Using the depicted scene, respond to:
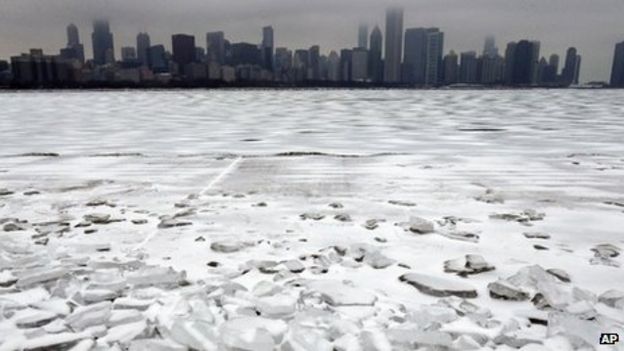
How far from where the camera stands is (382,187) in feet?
14.7

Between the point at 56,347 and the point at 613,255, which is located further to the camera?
the point at 613,255

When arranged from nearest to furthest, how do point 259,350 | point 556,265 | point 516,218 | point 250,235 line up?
point 259,350, point 556,265, point 250,235, point 516,218

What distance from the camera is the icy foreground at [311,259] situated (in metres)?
1.85

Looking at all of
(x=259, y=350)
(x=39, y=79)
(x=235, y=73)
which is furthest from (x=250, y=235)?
(x=235, y=73)

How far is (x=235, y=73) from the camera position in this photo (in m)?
144

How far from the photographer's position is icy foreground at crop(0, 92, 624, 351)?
1.85m

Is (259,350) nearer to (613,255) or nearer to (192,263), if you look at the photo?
(192,263)

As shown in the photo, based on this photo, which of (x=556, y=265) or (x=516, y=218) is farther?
(x=516, y=218)

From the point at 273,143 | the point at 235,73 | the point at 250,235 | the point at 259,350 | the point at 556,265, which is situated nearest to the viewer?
the point at 259,350

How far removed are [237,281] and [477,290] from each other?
4.30 feet

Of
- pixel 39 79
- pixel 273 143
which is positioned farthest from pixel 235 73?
pixel 273 143

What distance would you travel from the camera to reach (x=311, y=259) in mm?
2625

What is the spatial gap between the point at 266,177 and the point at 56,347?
3402mm

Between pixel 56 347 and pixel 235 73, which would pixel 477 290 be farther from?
pixel 235 73
